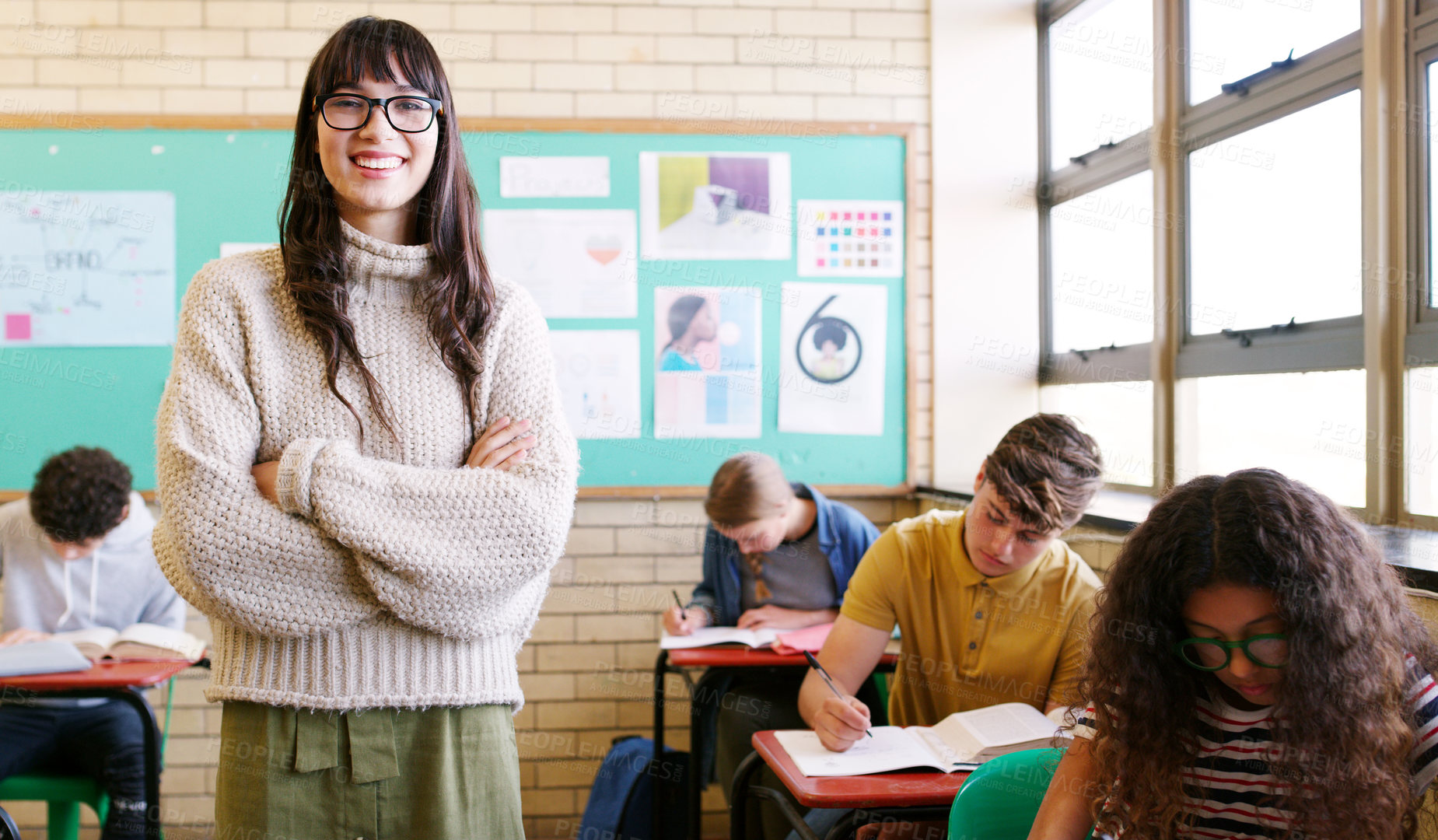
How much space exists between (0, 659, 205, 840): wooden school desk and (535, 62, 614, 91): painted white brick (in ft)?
7.05

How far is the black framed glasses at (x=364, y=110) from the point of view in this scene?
127 centimetres

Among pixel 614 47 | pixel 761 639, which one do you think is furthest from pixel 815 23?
pixel 761 639

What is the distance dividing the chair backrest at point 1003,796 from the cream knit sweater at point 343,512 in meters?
0.66

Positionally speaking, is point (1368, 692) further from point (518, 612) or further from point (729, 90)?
point (729, 90)

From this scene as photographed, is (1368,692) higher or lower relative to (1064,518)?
lower

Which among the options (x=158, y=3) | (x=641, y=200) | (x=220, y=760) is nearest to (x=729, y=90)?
(x=641, y=200)

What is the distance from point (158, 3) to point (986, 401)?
3171mm

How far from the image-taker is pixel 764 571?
9.99 feet

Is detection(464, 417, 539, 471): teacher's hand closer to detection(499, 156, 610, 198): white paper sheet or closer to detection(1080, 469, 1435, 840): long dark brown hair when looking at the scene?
detection(1080, 469, 1435, 840): long dark brown hair

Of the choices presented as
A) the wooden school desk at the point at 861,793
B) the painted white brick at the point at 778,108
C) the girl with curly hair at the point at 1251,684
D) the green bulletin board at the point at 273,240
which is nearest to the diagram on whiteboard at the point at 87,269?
the green bulletin board at the point at 273,240

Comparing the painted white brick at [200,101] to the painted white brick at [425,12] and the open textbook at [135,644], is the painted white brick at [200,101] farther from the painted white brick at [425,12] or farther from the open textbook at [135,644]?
the open textbook at [135,644]

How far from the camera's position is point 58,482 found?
2717 mm

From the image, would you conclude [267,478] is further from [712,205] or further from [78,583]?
[712,205]

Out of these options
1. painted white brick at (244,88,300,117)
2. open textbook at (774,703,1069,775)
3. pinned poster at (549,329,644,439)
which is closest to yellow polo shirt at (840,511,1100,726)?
open textbook at (774,703,1069,775)
